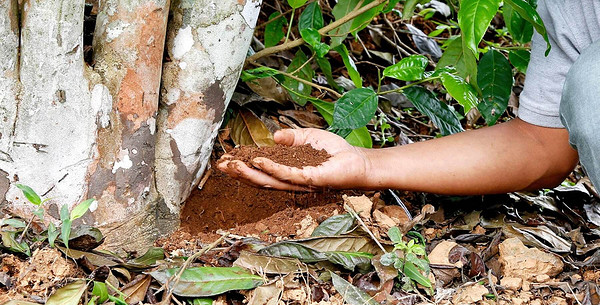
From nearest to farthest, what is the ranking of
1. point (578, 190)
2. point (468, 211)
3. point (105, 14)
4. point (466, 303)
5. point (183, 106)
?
1. point (466, 303)
2. point (105, 14)
3. point (183, 106)
4. point (468, 211)
5. point (578, 190)

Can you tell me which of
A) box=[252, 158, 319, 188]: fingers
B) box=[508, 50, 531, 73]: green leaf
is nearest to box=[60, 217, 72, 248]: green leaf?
box=[252, 158, 319, 188]: fingers

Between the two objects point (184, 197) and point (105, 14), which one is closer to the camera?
point (105, 14)

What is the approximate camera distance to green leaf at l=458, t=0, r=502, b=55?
144 centimetres

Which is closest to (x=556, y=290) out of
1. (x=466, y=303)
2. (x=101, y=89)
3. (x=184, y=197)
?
(x=466, y=303)

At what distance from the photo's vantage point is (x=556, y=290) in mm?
1701

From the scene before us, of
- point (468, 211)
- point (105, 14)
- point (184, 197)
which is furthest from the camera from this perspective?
point (468, 211)

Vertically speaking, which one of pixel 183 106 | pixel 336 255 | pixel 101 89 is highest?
pixel 101 89

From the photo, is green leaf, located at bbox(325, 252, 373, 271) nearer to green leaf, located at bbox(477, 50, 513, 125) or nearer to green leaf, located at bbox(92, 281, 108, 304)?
green leaf, located at bbox(92, 281, 108, 304)

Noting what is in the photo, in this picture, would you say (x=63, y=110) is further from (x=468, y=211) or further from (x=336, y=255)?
(x=468, y=211)

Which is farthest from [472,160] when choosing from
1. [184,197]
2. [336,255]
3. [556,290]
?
[184,197]

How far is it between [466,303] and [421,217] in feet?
1.10

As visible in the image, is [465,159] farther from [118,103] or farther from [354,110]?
[118,103]

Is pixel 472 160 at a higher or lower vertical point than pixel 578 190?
higher

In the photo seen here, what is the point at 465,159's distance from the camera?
2004 millimetres
